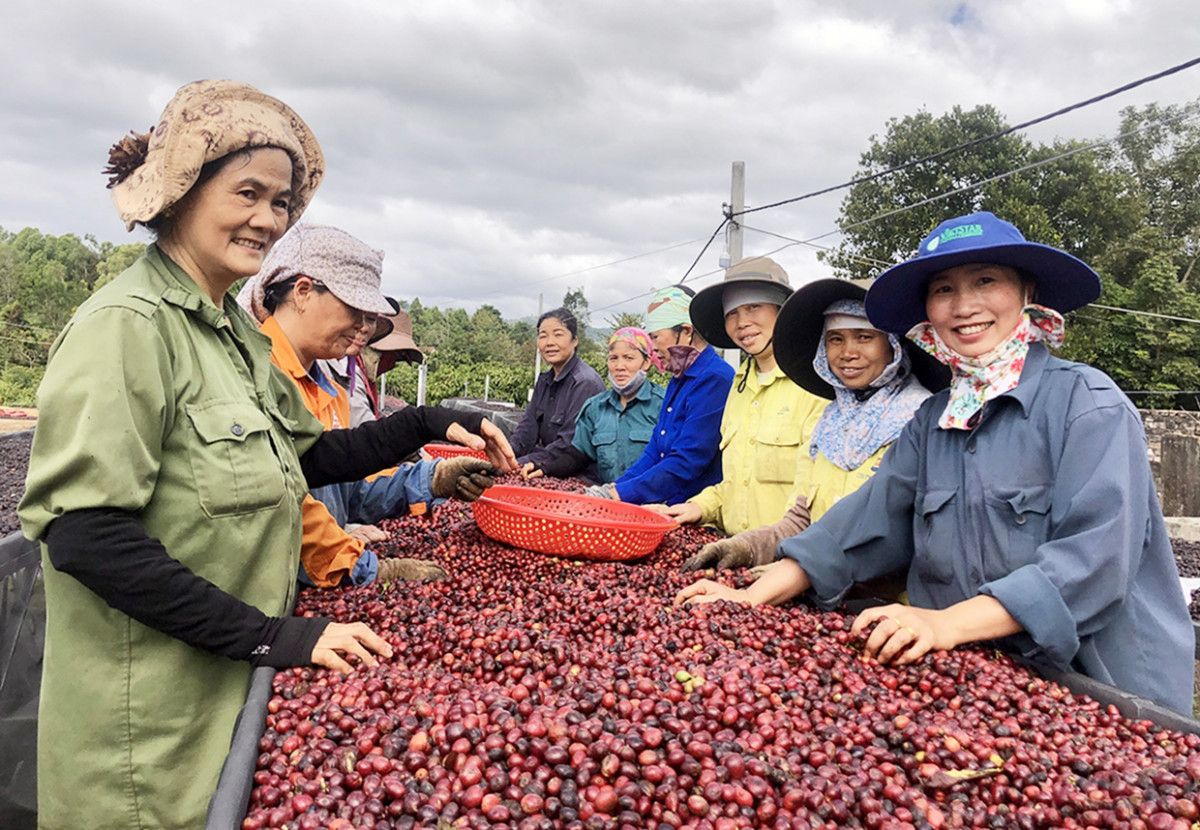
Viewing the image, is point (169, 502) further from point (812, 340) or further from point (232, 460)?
point (812, 340)

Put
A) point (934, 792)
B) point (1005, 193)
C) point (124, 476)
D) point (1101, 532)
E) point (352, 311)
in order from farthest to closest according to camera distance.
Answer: point (1005, 193) < point (352, 311) < point (1101, 532) < point (124, 476) < point (934, 792)

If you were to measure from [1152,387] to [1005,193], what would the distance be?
1020 centimetres

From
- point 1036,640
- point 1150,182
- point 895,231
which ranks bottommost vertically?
point 1036,640

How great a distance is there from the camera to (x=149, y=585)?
61.0 inches

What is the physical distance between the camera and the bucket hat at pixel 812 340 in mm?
2898

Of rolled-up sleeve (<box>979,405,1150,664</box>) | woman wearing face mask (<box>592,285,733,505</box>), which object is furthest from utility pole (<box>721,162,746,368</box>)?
rolled-up sleeve (<box>979,405,1150,664</box>)

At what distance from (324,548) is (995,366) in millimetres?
2098

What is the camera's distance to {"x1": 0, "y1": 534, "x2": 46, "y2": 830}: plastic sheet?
10.6 ft

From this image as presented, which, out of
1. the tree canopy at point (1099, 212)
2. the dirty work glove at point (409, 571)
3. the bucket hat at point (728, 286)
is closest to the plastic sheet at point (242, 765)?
the dirty work glove at point (409, 571)

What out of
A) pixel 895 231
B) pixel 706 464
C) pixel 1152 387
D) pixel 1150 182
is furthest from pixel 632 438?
pixel 1150 182

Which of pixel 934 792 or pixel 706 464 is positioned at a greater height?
pixel 706 464

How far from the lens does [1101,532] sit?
5.92 feet

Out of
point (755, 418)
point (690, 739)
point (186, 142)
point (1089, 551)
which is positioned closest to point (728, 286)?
point (755, 418)

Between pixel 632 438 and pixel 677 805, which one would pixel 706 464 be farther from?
pixel 677 805
